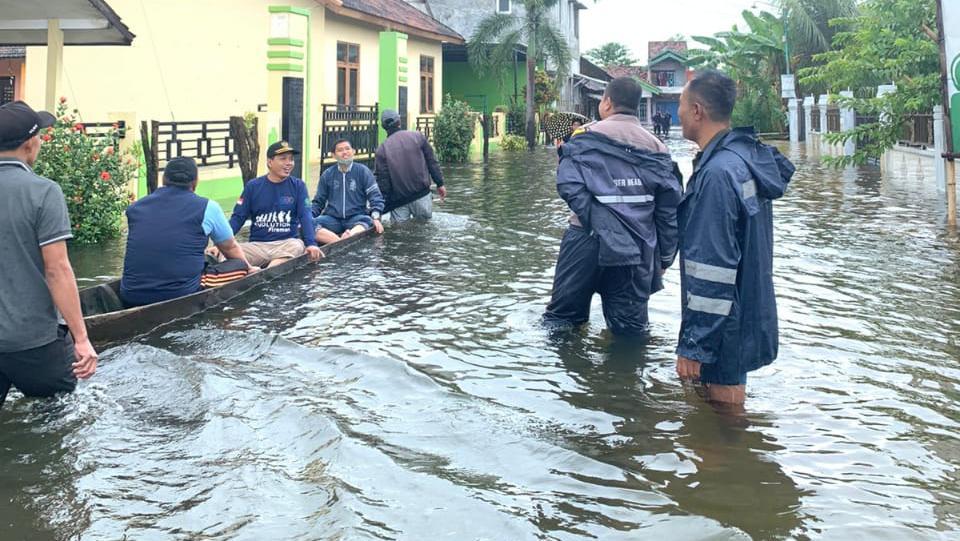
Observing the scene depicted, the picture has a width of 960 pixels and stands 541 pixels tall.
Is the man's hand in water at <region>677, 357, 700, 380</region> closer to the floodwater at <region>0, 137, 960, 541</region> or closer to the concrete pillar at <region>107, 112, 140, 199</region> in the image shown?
the floodwater at <region>0, 137, 960, 541</region>

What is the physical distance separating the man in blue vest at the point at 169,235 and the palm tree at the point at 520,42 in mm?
29508

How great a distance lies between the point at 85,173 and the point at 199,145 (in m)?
4.28

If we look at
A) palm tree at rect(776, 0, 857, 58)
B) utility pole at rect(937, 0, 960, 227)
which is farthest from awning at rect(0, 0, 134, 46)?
palm tree at rect(776, 0, 857, 58)

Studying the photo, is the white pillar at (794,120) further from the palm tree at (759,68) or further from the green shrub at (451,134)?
the green shrub at (451,134)

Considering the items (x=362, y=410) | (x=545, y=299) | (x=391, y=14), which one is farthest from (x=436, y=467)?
(x=391, y=14)

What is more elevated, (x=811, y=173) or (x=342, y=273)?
(x=811, y=173)

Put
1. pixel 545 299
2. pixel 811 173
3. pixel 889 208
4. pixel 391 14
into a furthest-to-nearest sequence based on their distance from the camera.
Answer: pixel 391 14 < pixel 811 173 < pixel 889 208 < pixel 545 299

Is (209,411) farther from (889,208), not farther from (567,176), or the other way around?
(889,208)

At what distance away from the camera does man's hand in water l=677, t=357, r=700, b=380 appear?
16.8 ft

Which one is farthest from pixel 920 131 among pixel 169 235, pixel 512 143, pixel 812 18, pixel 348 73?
pixel 812 18

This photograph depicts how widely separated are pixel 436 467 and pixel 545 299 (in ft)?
14.7

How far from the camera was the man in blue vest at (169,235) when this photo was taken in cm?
794

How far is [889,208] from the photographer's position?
16.7 meters

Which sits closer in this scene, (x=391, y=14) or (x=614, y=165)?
(x=614, y=165)
